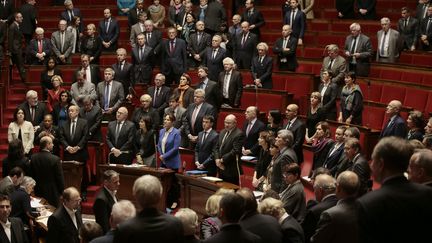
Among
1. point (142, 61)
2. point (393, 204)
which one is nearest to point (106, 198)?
point (393, 204)

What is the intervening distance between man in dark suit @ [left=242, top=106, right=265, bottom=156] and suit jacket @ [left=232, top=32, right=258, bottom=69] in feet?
8.05

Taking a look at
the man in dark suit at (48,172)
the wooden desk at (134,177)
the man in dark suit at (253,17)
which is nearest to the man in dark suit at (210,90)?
the wooden desk at (134,177)

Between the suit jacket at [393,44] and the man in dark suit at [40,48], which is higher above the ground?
the suit jacket at [393,44]

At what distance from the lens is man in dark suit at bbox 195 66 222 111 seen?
10.5m

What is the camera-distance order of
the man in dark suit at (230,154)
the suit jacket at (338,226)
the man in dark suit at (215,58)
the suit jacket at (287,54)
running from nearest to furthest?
the suit jacket at (338,226)
the man in dark suit at (230,154)
the man in dark suit at (215,58)
the suit jacket at (287,54)

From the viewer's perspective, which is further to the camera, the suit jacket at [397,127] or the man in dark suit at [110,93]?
the man in dark suit at [110,93]

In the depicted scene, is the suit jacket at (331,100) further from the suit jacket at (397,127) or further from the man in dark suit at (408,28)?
the man in dark suit at (408,28)

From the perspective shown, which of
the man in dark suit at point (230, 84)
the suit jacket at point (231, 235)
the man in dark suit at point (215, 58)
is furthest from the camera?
the man in dark suit at point (215, 58)

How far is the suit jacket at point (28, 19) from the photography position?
13.2 m

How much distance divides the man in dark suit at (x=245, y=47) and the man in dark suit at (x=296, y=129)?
2.91 m


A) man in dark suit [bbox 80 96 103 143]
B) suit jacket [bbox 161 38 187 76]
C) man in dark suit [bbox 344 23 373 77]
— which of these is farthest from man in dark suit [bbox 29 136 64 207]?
man in dark suit [bbox 344 23 373 77]

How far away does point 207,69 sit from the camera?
10969mm

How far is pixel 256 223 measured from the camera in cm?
465

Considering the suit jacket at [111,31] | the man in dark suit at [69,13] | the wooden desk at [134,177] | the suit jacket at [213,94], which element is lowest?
the wooden desk at [134,177]
